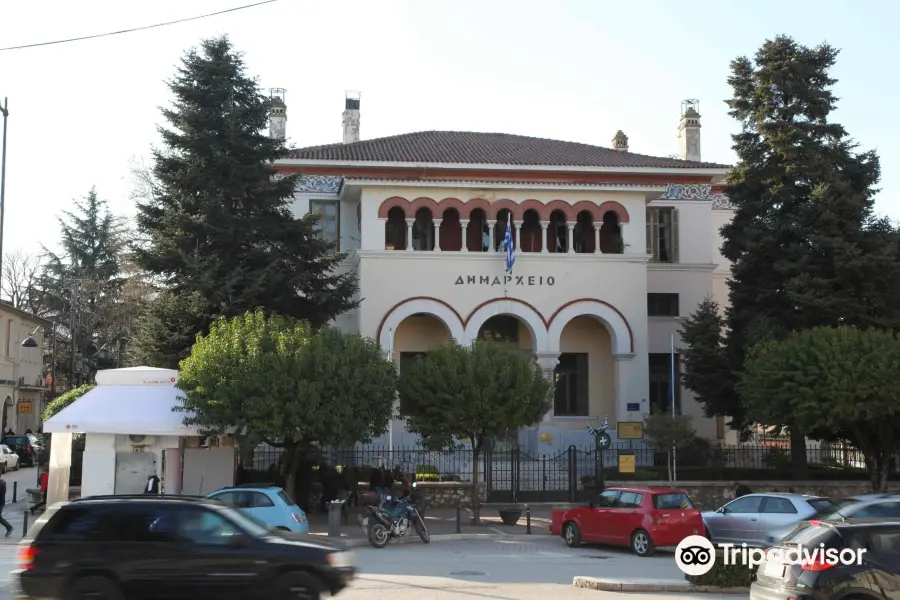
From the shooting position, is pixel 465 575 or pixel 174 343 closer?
pixel 465 575

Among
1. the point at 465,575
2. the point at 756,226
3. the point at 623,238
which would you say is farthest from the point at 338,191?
the point at 465,575

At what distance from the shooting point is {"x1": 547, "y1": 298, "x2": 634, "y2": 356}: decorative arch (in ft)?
110

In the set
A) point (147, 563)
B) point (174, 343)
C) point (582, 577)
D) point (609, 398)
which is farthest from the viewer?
point (609, 398)

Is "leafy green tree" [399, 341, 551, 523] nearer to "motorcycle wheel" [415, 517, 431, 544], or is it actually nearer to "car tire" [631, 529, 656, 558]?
"motorcycle wheel" [415, 517, 431, 544]

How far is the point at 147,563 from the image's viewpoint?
1070 cm

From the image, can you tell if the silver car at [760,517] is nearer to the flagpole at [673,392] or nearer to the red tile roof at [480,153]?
the flagpole at [673,392]

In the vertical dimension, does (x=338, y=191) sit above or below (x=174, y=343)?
above

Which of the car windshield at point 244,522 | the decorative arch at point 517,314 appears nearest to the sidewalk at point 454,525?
the decorative arch at point 517,314

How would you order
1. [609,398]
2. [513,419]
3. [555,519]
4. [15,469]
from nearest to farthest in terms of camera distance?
[555,519]
[513,419]
[609,398]
[15,469]

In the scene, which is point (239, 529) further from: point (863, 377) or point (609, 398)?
point (609, 398)

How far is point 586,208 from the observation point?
3394 centimetres

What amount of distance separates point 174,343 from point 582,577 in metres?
16.6

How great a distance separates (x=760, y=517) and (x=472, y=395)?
25.1 feet

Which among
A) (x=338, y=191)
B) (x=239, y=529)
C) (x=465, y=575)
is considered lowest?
(x=465, y=575)
